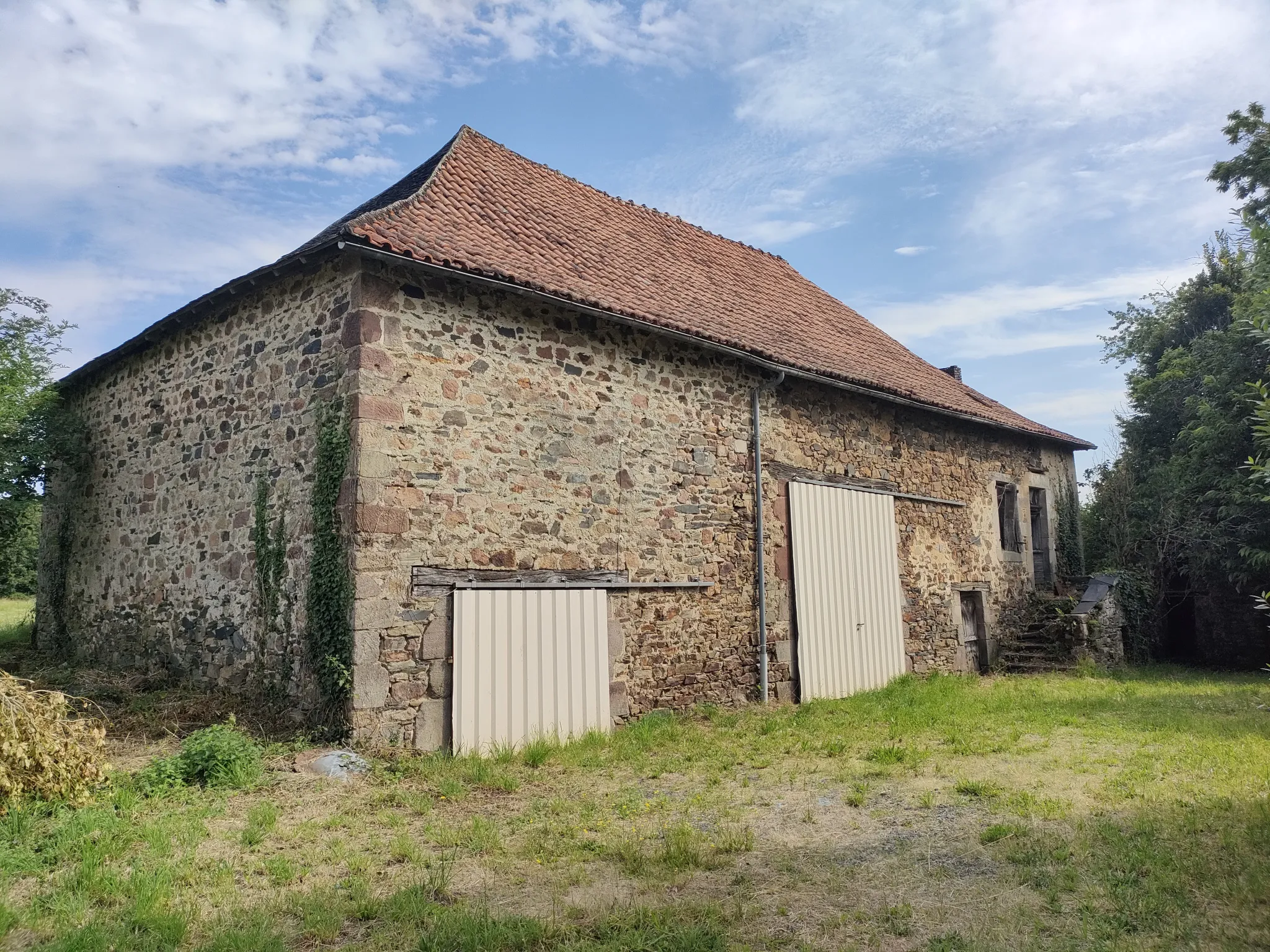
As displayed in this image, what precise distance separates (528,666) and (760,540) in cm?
349

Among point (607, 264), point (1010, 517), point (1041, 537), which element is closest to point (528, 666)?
point (607, 264)

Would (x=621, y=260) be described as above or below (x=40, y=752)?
above

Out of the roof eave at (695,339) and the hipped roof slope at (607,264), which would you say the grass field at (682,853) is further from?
the hipped roof slope at (607,264)

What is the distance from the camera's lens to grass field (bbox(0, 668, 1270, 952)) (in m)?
3.71

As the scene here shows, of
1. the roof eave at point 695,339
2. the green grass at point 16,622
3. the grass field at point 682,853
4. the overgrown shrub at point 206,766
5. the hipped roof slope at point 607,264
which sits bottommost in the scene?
the grass field at point 682,853

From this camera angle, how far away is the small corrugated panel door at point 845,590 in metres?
10.2

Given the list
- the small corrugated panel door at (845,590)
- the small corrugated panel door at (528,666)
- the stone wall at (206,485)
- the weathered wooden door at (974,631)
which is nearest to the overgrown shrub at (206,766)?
the stone wall at (206,485)

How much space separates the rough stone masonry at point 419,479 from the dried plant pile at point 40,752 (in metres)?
1.79

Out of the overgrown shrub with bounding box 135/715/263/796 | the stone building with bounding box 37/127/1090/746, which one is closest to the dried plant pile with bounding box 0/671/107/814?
the overgrown shrub with bounding box 135/715/263/796

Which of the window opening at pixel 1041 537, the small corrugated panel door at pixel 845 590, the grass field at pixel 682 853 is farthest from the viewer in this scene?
the window opening at pixel 1041 537

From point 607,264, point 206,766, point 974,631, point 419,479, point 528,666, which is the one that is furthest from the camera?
point 974,631

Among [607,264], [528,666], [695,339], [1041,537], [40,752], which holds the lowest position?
[40,752]

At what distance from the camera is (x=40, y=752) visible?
16.6 ft

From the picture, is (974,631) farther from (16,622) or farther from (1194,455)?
(16,622)
